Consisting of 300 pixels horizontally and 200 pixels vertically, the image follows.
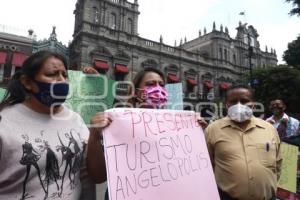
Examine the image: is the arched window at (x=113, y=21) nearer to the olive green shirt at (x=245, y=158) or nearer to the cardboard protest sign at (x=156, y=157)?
the olive green shirt at (x=245, y=158)

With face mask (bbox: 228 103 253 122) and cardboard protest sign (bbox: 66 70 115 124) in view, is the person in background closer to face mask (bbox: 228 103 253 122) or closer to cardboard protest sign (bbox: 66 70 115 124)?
face mask (bbox: 228 103 253 122)

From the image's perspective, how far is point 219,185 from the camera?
2.49 metres

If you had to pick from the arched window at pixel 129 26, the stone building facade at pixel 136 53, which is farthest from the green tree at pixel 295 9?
the arched window at pixel 129 26

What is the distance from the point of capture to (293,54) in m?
29.2

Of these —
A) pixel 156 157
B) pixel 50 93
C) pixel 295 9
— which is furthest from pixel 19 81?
pixel 295 9

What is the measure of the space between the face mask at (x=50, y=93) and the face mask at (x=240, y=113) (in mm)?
1506

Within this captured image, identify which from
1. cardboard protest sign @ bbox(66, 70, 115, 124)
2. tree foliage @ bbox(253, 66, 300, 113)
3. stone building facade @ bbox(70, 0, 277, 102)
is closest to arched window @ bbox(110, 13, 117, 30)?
stone building facade @ bbox(70, 0, 277, 102)

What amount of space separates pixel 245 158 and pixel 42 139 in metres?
1.58

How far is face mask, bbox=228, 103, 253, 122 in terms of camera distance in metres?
2.62

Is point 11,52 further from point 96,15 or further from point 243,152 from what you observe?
point 243,152

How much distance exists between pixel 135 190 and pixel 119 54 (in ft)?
68.8

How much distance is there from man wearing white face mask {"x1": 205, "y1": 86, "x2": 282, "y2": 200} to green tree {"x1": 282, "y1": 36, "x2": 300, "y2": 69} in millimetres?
28340

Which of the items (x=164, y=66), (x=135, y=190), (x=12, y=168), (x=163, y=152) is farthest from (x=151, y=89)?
(x=164, y=66)

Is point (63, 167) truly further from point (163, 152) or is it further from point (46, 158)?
point (163, 152)
